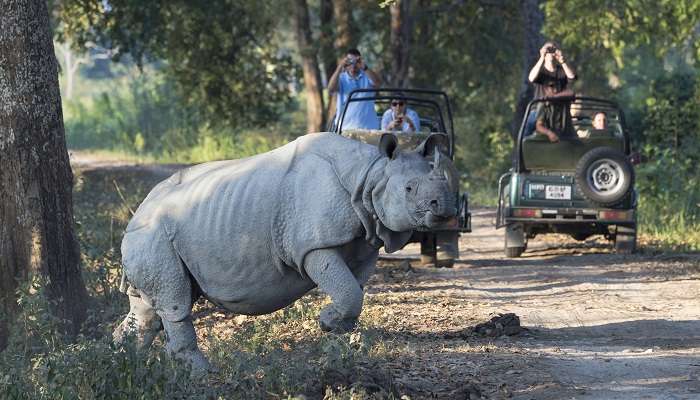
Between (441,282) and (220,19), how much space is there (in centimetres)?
1578

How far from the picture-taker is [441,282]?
42.2ft

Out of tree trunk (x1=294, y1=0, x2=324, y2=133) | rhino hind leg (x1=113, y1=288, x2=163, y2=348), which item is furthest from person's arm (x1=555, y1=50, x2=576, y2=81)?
tree trunk (x1=294, y1=0, x2=324, y2=133)

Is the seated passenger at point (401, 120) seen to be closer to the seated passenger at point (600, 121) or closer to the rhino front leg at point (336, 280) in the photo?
the seated passenger at point (600, 121)

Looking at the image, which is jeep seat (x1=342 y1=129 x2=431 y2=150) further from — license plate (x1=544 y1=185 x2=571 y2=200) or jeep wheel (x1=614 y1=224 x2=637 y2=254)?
jeep wheel (x1=614 y1=224 x2=637 y2=254)

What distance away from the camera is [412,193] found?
23.6 feet

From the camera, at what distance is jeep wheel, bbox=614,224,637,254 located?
1525cm

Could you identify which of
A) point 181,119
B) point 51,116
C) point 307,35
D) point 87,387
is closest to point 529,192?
point 51,116

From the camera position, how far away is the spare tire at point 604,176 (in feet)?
47.2

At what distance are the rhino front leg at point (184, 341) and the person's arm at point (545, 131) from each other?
7.87 meters

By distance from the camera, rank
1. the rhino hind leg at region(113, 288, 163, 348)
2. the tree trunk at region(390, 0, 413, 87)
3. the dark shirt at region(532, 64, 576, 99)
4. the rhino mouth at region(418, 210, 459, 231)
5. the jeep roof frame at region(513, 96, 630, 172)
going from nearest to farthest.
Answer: the rhino mouth at region(418, 210, 459, 231) → the rhino hind leg at region(113, 288, 163, 348) → the jeep roof frame at region(513, 96, 630, 172) → the dark shirt at region(532, 64, 576, 99) → the tree trunk at region(390, 0, 413, 87)

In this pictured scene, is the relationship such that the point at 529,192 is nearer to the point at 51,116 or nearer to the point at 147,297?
the point at 51,116

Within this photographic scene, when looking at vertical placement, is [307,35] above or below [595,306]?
above

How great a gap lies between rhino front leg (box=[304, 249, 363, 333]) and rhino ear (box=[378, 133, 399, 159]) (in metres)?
0.64

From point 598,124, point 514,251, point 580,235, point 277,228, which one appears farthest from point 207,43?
point 277,228
